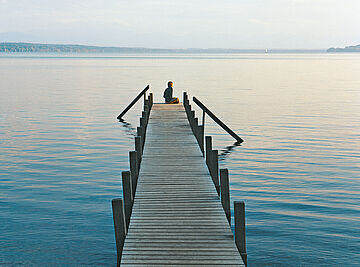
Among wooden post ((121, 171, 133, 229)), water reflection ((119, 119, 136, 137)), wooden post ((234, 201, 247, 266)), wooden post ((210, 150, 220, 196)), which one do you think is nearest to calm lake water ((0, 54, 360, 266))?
water reflection ((119, 119, 136, 137))

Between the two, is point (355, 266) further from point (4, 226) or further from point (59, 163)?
point (59, 163)

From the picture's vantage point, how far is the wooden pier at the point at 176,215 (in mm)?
8469

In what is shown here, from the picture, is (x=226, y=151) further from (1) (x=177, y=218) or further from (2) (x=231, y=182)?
(1) (x=177, y=218)

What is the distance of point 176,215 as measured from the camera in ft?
33.6

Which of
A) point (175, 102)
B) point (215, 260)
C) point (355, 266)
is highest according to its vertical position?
point (175, 102)

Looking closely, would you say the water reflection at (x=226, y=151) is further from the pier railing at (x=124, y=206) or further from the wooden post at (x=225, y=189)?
the wooden post at (x=225, y=189)

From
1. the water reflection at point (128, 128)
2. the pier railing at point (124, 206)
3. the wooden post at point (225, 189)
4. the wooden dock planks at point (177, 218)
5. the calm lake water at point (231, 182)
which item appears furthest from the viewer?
the water reflection at point (128, 128)

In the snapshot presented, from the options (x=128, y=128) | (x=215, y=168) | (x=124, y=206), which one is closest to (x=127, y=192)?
(x=124, y=206)

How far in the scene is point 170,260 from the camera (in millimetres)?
8258

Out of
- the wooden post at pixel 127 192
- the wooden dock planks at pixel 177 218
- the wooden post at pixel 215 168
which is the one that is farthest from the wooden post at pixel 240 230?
the wooden post at pixel 215 168

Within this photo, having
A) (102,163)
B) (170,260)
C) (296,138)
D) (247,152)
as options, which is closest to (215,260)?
(170,260)

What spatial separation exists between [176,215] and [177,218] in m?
0.17

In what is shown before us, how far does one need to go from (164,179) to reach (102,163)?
9028 mm

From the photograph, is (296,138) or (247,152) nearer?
(247,152)
